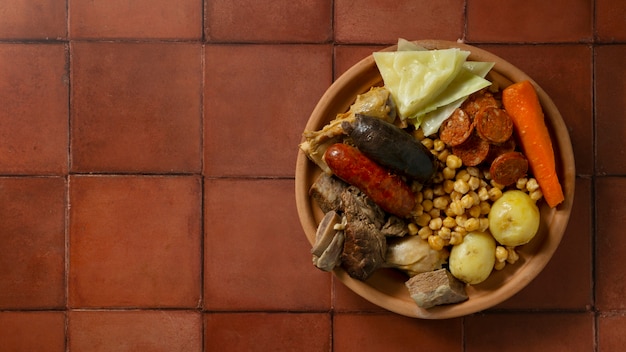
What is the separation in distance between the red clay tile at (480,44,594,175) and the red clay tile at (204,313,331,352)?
1060 mm

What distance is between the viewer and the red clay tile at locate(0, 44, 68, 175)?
218cm

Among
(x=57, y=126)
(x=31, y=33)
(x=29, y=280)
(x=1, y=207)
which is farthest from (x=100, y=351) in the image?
(x=31, y=33)

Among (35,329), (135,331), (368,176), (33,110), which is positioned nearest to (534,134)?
(368,176)

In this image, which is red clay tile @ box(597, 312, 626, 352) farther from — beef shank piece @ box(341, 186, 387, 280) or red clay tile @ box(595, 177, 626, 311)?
beef shank piece @ box(341, 186, 387, 280)

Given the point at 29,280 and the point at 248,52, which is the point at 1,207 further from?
the point at 248,52

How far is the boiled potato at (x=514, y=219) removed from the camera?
5.88 feet

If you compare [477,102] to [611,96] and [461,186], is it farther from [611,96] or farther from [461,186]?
[611,96]

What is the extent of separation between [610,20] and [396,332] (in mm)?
1288

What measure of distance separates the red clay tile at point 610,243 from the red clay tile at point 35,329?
1884 mm

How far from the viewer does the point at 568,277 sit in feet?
7.04

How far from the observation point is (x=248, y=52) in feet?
7.04

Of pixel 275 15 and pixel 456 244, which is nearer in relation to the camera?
pixel 456 244

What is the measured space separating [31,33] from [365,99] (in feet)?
3.97

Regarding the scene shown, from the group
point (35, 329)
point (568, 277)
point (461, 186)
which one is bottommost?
point (35, 329)
